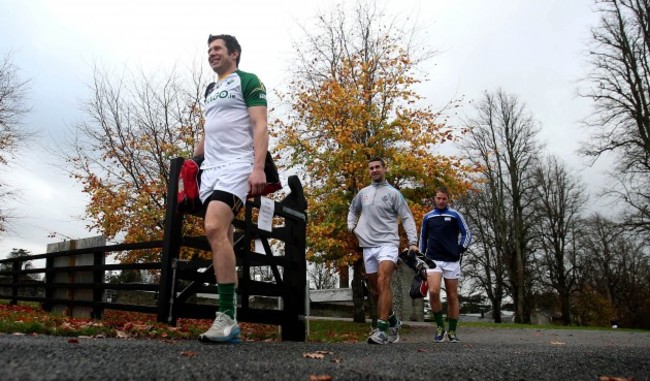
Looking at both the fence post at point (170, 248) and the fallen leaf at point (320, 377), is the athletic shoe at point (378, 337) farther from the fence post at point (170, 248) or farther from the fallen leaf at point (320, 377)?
the fallen leaf at point (320, 377)

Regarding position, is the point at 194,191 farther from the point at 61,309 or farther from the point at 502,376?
the point at 61,309

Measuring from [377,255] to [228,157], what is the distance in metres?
2.92

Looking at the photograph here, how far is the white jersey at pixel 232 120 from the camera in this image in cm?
402

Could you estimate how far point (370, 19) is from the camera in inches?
670

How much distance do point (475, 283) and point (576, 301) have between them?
10.4 m

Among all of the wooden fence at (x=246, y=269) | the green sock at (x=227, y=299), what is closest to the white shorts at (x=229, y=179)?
the green sock at (x=227, y=299)

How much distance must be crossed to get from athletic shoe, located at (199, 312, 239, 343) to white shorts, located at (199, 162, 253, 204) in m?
0.89

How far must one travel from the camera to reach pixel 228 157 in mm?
3984

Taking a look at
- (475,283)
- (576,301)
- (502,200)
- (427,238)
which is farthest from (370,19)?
(576,301)

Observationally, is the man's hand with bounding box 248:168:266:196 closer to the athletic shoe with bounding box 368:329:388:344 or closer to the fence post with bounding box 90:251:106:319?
the athletic shoe with bounding box 368:329:388:344

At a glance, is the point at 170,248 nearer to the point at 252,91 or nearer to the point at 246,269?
the point at 246,269

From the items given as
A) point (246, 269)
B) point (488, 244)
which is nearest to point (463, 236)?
point (246, 269)

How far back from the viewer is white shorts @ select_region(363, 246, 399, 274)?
6.19 m

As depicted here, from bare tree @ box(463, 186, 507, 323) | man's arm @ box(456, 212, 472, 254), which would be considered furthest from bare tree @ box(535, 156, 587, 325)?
man's arm @ box(456, 212, 472, 254)
